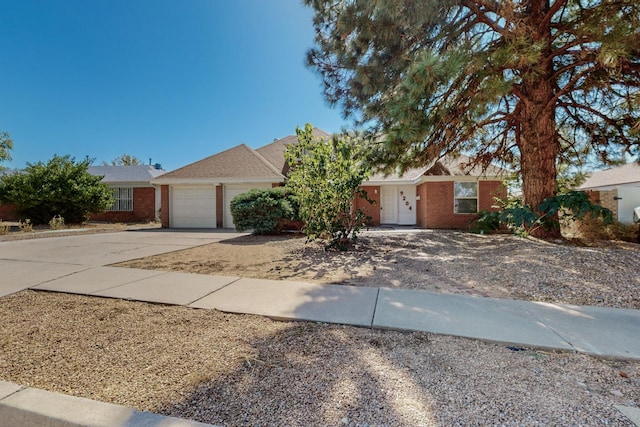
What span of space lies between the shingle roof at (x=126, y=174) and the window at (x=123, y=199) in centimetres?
73

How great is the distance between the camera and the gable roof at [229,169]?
46.0ft

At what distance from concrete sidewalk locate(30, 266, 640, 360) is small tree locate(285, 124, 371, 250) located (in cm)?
290

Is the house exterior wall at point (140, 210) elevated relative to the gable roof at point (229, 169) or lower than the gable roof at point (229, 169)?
lower

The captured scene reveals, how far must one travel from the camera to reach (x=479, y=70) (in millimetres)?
5984

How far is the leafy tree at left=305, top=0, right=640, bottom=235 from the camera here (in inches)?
216

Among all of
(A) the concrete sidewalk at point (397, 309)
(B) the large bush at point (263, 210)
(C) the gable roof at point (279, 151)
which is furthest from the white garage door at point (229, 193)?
(A) the concrete sidewalk at point (397, 309)

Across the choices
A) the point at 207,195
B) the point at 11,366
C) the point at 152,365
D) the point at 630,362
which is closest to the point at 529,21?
the point at 630,362

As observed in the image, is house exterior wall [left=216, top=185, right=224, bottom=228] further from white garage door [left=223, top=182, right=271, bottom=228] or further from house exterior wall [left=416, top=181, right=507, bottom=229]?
house exterior wall [left=416, top=181, right=507, bottom=229]

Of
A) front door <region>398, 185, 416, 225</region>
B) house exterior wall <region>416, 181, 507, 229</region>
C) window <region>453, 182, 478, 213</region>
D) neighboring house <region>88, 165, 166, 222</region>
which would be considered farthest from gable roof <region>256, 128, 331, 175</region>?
neighboring house <region>88, 165, 166, 222</region>

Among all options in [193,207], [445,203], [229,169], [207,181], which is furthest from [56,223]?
[445,203]

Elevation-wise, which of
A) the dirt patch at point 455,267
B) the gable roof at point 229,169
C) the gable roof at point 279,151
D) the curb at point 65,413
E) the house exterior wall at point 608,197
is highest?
the gable roof at point 279,151

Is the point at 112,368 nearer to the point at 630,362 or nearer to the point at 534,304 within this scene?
the point at 630,362

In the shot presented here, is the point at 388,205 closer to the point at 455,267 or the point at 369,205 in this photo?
the point at 369,205

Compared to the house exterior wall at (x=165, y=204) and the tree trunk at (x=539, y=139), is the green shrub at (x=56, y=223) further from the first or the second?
the tree trunk at (x=539, y=139)
